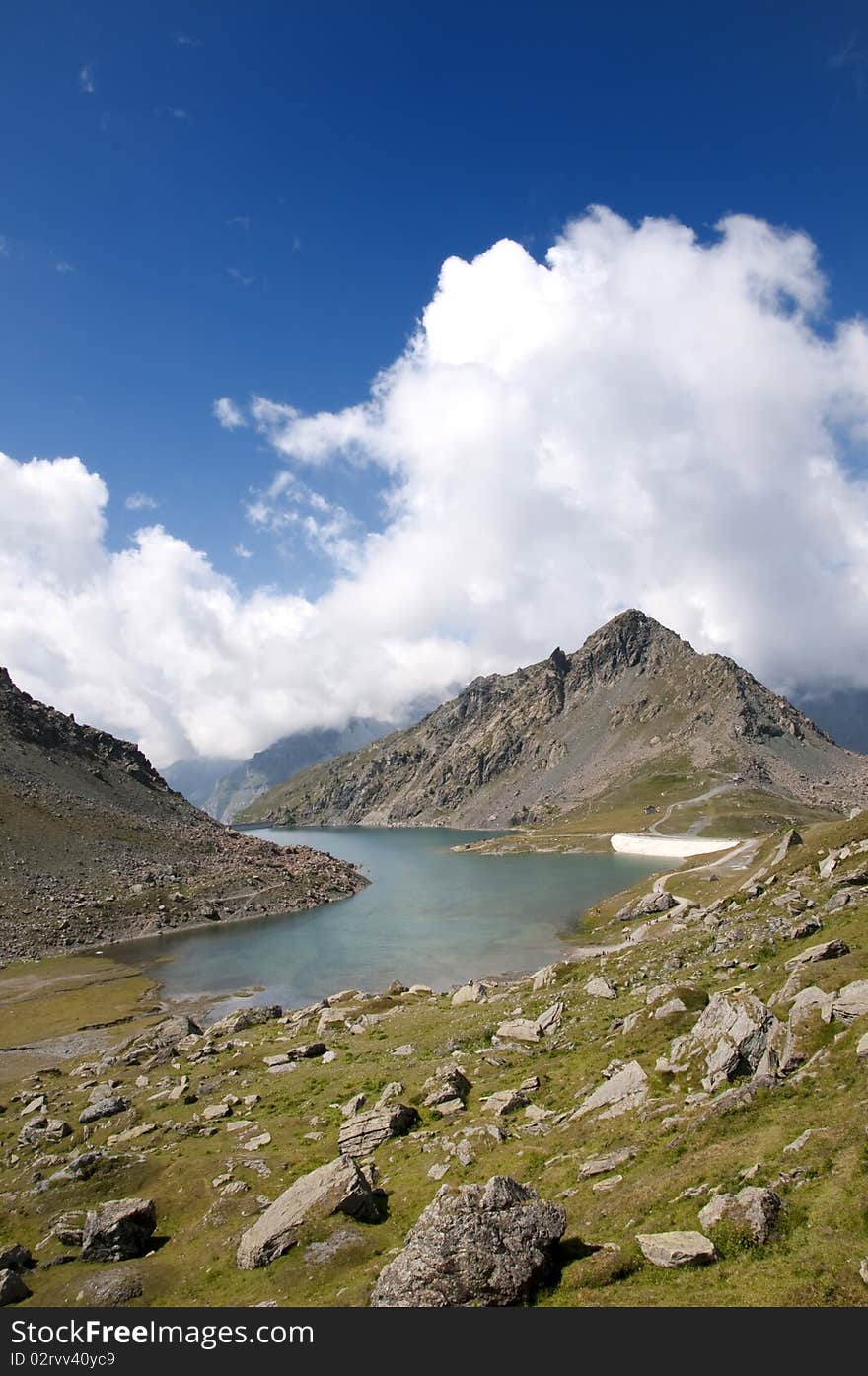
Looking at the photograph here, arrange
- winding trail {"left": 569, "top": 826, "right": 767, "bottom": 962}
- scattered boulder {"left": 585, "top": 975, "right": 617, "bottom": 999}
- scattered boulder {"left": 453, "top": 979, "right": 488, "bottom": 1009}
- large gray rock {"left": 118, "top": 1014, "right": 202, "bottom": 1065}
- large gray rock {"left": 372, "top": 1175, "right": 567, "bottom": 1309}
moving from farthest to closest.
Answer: winding trail {"left": 569, "top": 826, "right": 767, "bottom": 962} < scattered boulder {"left": 453, "top": 979, "right": 488, "bottom": 1009} < large gray rock {"left": 118, "top": 1014, "right": 202, "bottom": 1065} < scattered boulder {"left": 585, "top": 975, "right": 617, "bottom": 999} < large gray rock {"left": 372, "top": 1175, "right": 567, "bottom": 1309}

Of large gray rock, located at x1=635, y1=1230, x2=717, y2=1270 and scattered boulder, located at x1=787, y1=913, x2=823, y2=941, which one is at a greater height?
scattered boulder, located at x1=787, y1=913, x2=823, y2=941

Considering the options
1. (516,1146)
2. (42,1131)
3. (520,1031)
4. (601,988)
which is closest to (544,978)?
(601,988)

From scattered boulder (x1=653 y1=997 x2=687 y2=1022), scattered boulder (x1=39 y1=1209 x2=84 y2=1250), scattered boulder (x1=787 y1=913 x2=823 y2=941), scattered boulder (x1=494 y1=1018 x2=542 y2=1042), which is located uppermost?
scattered boulder (x1=787 y1=913 x2=823 y2=941)

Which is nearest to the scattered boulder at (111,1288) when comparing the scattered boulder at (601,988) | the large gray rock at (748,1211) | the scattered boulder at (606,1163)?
the scattered boulder at (606,1163)

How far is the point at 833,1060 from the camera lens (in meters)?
24.3

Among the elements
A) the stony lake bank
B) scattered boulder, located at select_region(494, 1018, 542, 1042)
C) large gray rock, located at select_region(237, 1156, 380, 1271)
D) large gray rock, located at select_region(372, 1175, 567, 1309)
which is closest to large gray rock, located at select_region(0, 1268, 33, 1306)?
the stony lake bank

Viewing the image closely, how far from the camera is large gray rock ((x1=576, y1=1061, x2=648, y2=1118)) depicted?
1168 inches

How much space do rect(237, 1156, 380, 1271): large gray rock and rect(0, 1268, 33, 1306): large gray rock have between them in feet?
26.7

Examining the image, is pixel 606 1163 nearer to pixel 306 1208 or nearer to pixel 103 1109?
pixel 306 1208

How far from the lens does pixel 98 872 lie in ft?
502

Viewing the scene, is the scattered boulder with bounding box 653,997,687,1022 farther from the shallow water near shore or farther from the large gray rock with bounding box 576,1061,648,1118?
the shallow water near shore

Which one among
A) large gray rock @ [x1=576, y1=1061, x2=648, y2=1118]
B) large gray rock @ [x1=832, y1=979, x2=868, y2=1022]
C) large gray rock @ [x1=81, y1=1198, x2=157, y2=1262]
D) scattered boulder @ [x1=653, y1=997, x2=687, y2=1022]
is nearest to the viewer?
large gray rock @ [x1=832, y1=979, x2=868, y2=1022]

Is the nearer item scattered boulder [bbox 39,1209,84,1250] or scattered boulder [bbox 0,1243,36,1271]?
scattered boulder [bbox 0,1243,36,1271]

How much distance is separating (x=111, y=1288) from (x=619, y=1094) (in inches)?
861
